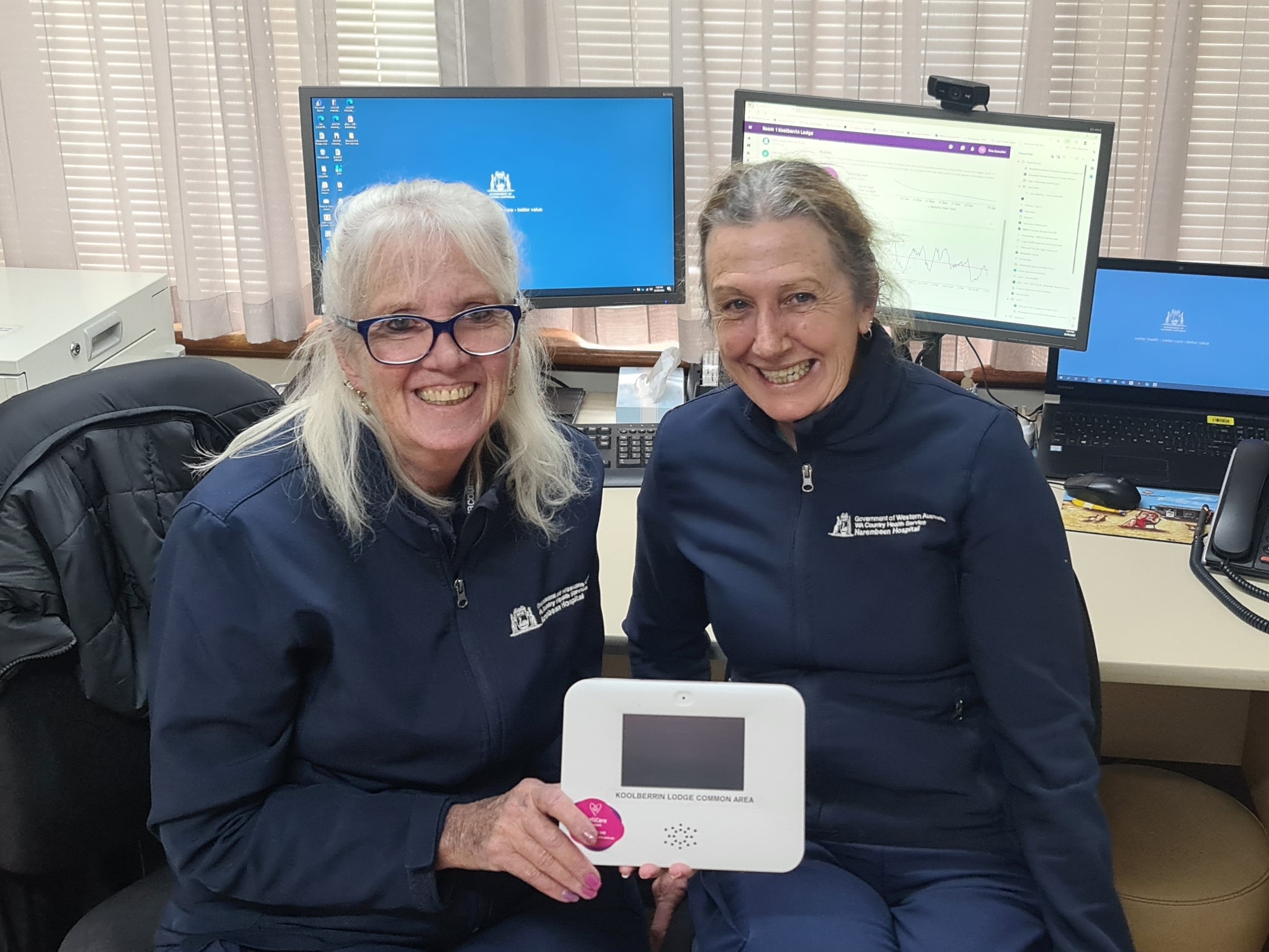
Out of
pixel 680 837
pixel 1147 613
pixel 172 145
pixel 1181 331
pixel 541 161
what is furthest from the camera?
pixel 172 145

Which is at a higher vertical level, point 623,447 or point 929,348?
point 929,348

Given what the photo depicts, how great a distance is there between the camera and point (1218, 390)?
76.0 inches

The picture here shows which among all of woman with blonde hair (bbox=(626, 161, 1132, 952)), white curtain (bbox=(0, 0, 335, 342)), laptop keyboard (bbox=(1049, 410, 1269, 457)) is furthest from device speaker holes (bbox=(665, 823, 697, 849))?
white curtain (bbox=(0, 0, 335, 342))

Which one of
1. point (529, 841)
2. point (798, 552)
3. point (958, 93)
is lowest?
point (529, 841)

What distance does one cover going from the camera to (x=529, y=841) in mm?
1188

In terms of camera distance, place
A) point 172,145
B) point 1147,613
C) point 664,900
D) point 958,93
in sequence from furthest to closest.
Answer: point 172,145 → point 958,93 → point 1147,613 → point 664,900

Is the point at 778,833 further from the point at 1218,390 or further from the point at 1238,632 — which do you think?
the point at 1218,390

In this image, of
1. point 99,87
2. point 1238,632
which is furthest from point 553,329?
point 1238,632

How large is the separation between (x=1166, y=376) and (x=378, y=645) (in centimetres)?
135

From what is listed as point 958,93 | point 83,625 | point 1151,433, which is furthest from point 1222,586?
point 83,625

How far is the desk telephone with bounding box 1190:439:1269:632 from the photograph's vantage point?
5.35ft

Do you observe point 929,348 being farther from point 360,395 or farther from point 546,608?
point 360,395

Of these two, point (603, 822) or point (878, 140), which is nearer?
point (603, 822)

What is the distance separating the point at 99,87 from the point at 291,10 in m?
0.40
